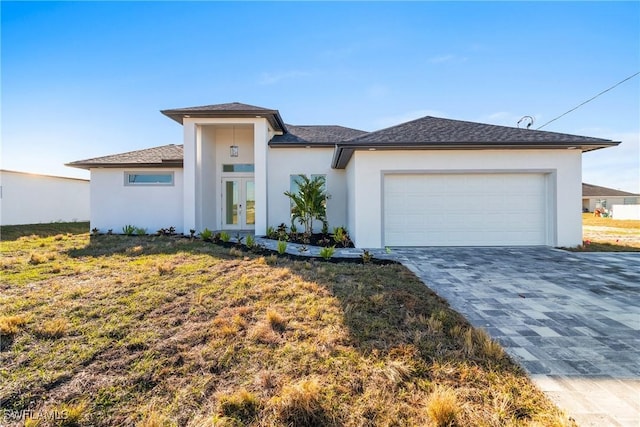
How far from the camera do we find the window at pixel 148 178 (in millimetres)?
11266

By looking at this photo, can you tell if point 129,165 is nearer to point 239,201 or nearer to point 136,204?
point 136,204

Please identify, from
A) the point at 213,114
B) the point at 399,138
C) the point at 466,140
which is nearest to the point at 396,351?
the point at 399,138

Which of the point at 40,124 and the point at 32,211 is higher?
the point at 40,124

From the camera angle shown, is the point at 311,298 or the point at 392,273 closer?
the point at 311,298

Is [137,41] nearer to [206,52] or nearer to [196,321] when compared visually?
[206,52]

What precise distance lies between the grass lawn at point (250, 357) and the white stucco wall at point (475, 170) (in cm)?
349

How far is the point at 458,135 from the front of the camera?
27.1 feet

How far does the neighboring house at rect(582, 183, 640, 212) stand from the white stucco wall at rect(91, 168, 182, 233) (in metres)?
47.8

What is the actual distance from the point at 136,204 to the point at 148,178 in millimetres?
1190

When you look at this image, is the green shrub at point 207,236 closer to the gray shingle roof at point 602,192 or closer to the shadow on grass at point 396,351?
the shadow on grass at point 396,351

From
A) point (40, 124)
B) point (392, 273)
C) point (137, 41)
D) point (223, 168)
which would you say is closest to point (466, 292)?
point (392, 273)

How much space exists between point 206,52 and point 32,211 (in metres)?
14.6

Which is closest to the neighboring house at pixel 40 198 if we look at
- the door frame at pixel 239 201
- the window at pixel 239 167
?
the door frame at pixel 239 201

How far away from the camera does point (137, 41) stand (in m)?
9.47
